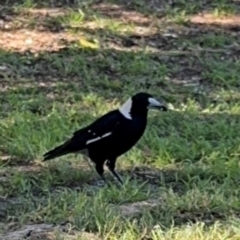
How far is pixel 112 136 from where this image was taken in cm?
584

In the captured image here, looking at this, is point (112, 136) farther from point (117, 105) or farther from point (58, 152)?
point (117, 105)

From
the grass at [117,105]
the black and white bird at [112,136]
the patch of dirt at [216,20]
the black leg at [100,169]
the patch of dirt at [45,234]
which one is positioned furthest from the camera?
the patch of dirt at [216,20]

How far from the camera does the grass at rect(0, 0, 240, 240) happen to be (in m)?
5.16

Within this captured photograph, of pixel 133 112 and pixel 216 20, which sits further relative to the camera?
pixel 216 20

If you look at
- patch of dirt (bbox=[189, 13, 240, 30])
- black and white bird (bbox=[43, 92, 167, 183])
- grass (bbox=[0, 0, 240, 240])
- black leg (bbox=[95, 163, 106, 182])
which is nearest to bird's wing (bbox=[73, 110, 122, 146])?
black and white bird (bbox=[43, 92, 167, 183])

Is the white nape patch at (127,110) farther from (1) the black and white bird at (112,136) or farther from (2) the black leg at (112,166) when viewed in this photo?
(2) the black leg at (112,166)

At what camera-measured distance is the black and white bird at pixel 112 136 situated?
5.84m

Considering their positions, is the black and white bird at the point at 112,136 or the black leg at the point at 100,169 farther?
the black leg at the point at 100,169

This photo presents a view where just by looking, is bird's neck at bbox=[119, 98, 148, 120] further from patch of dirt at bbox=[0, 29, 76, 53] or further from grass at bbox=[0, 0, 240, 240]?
patch of dirt at bbox=[0, 29, 76, 53]

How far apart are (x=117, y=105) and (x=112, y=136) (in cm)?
214

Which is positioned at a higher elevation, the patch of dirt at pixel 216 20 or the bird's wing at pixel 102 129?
the bird's wing at pixel 102 129

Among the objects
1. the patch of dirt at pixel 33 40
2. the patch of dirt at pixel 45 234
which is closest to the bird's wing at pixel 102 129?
the patch of dirt at pixel 45 234

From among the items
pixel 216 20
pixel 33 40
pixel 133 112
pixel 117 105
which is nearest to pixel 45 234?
pixel 133 112

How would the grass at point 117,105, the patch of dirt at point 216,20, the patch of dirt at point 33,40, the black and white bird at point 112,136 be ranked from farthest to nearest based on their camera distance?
the patch of dirt at point 216,20 → the patch of dirt at point 33,40 → the black and white bird at point 112,136 → the grass at point 117,105
